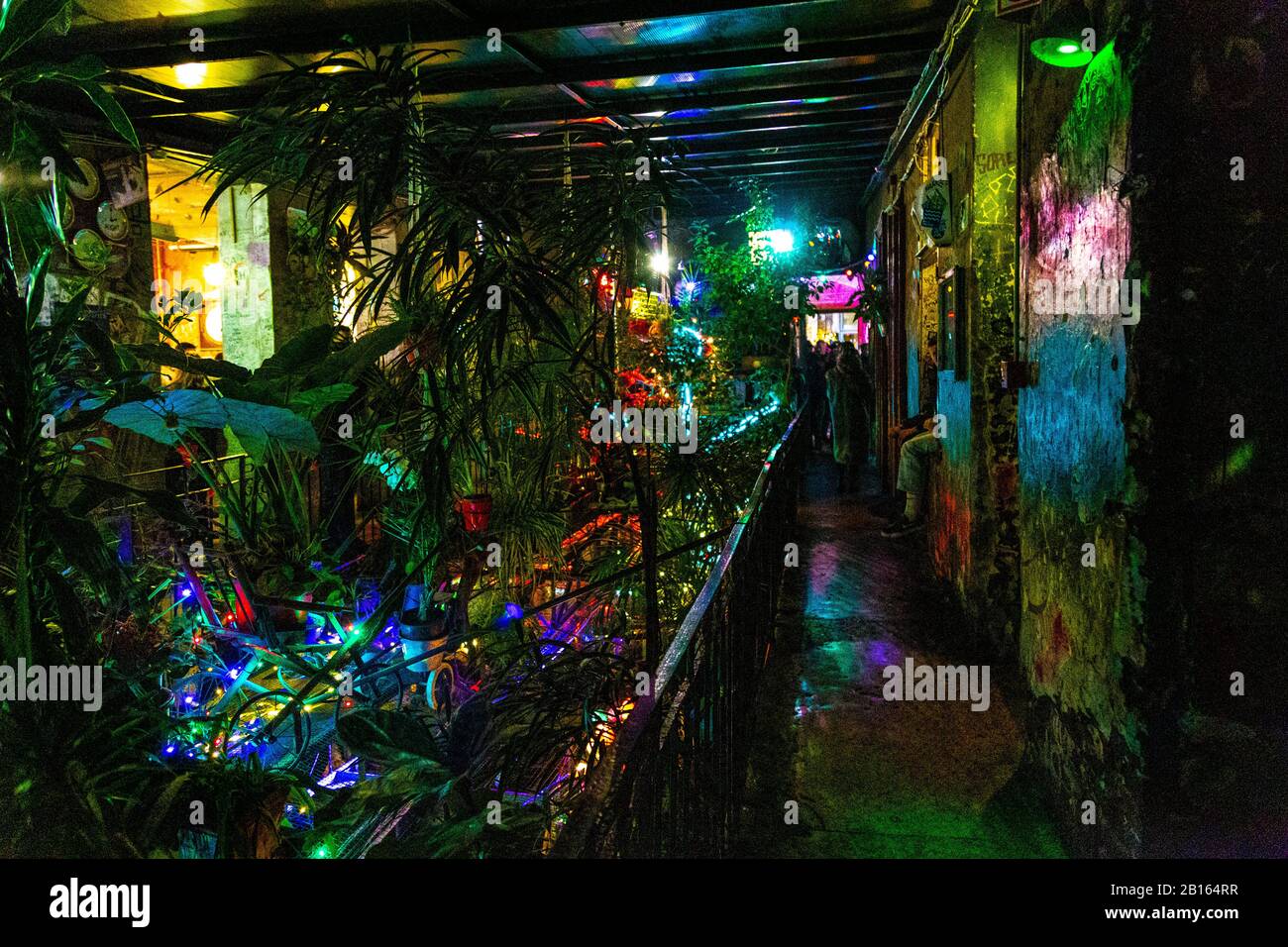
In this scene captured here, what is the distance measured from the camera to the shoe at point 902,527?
848cm

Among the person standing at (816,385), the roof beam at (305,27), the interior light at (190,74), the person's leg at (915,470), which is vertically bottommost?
the person's leg at (915,470)

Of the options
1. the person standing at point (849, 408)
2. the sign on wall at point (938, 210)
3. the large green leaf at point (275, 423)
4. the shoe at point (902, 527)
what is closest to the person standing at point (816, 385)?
the person standing at point (849, 408)

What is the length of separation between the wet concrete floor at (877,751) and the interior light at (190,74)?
615 centimetres

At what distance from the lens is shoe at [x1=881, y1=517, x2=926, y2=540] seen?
334 inches

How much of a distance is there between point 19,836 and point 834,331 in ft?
64.4

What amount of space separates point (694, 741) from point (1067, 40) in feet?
9.26

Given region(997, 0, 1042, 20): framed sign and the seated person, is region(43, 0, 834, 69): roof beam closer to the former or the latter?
region(997, 0, 1042, 20): framed sign

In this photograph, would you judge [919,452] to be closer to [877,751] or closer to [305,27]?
→ [877,751]

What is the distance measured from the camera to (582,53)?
253 inches

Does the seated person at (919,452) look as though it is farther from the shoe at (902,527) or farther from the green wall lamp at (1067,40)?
the green wall lamp at (1067,40)

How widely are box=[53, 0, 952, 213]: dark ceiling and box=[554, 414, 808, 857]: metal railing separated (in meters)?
1.99

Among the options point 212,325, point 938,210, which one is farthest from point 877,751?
point 212,325

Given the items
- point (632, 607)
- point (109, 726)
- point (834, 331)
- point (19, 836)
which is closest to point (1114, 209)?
point (632, 607)

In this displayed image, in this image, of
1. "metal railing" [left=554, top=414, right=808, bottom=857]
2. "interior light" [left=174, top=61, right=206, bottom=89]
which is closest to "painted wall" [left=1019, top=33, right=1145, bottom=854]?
"metal railing" [left=554, top=414, right=808, bottom=857]
